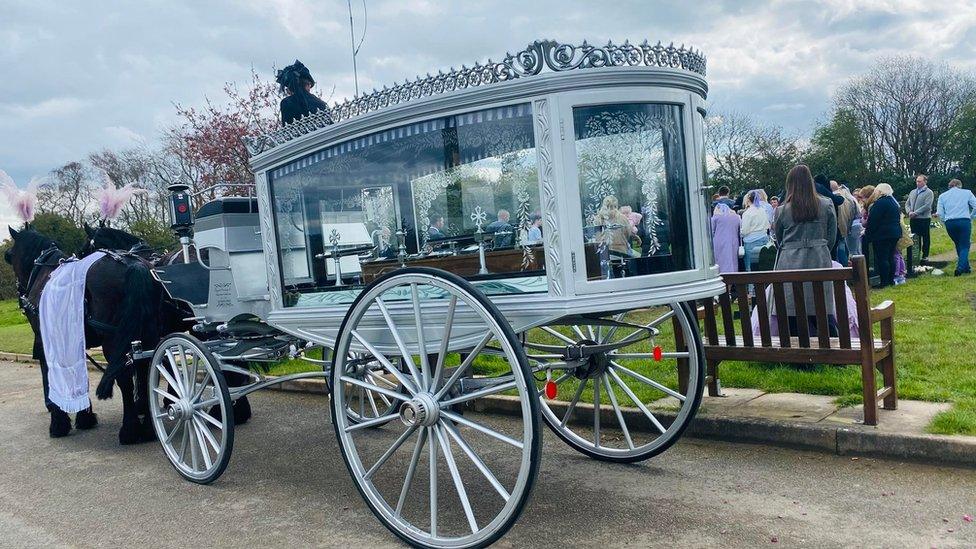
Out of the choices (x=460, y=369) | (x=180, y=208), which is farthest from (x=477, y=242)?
(x=180, y=208)

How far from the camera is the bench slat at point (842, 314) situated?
4.73 meters

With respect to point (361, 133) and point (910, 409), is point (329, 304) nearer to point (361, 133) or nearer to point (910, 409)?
point (361, 133)

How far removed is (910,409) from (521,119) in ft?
10.6

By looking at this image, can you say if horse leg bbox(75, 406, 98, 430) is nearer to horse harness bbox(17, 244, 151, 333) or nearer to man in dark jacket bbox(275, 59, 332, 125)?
horse harness bbox(17, 244, 151, 333)

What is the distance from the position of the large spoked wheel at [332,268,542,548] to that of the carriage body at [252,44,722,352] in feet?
0.29

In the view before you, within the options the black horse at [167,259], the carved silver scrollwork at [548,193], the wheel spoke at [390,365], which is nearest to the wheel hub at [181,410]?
the black horse at [167,259]

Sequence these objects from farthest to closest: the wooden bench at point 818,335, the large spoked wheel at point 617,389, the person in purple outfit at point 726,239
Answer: the person in purple outfit at point 726,239 → the wooden bench at point 818,335 → the large spoked wheel at point 617,389

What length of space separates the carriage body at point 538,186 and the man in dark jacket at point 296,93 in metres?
0.69

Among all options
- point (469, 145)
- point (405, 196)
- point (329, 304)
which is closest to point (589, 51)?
point (469, 145)

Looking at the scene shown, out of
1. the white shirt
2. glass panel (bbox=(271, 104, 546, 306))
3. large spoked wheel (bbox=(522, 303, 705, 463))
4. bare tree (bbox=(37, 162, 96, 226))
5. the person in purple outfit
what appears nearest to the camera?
glass panel (bbox=(271, 104, 546, 306))

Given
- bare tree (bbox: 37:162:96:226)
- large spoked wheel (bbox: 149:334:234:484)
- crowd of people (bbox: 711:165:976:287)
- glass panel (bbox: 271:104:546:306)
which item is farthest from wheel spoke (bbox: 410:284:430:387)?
bare tree (bbox: 37:162:96:226)

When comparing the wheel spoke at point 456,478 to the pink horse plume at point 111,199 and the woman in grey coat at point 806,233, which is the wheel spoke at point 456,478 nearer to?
the woman in grey coat at point 806,233

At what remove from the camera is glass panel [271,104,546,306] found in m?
3.85

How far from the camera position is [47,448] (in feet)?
21.1
